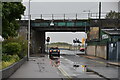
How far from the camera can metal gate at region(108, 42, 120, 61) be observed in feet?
112

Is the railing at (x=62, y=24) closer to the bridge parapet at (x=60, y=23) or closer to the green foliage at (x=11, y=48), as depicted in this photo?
the bridge parapet at (x=60, y=23)

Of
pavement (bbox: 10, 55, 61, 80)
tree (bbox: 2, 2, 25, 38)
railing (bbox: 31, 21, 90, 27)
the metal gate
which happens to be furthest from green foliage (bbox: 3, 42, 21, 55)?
railing (bbox: 31, 21, 90, 27)

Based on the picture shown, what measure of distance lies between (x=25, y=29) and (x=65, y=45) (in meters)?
107

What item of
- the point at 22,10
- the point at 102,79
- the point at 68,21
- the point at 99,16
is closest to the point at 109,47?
the point at 99,16

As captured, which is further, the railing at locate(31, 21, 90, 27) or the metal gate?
the railing at locate(31, 21, 90, 27)

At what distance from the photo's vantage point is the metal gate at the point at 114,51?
112 ft

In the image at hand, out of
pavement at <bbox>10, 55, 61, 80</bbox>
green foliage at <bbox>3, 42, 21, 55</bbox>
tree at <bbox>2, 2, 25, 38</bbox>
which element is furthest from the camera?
green foliage at <bbox>3, 42, 21, 55</bbox>

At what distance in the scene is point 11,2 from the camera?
55.9 feet

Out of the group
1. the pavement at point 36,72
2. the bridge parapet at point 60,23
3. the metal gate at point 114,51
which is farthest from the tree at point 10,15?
the bridge parapet at point 60,23

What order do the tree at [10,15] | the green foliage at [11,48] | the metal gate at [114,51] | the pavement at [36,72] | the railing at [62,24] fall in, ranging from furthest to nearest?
1. the railing at [62,24]
2. the metal gate at [114,51]
3. the green foliage at [11,48]
4. the tree at [10,15]
5. the pavement at [36,72]

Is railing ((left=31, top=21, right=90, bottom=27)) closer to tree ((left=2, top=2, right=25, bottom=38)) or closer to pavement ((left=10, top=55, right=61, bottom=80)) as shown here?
pavement ((left=10, top=55, right=61, bottom=80))

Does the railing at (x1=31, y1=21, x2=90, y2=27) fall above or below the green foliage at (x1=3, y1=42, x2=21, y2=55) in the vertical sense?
above

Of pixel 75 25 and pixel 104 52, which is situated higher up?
pixel 75 25

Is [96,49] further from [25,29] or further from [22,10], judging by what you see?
[22,10]
